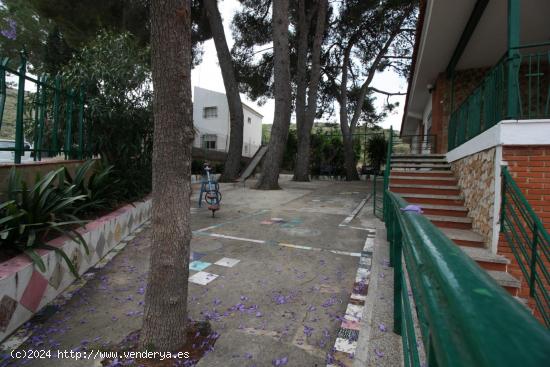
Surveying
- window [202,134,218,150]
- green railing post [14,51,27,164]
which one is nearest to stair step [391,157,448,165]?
green railing post [14,51,27,164]

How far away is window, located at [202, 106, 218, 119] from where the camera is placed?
26456 mm

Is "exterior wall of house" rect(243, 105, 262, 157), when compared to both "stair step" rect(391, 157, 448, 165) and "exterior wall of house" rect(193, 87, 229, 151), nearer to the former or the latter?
"exterior wall of house" rect(193, 87, 229, 151)

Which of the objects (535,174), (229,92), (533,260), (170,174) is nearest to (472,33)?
(535,174)

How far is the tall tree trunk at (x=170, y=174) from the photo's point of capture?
2037 mm

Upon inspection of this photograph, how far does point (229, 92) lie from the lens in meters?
14.0

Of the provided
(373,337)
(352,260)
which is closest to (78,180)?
(352,260)

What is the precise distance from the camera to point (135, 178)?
607 cm

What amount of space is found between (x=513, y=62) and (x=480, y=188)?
1684 millimetres

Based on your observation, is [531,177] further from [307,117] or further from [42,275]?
[307,117]

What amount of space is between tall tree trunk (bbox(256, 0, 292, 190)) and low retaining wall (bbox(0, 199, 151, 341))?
304 inches

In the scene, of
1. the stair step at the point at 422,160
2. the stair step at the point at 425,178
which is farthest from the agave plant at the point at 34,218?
the stair step at the point at 422,160

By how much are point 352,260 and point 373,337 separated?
1942 millimetres

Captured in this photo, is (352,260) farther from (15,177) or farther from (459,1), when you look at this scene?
(459,1)

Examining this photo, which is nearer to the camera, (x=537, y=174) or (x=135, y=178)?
(x=537, y=174)
